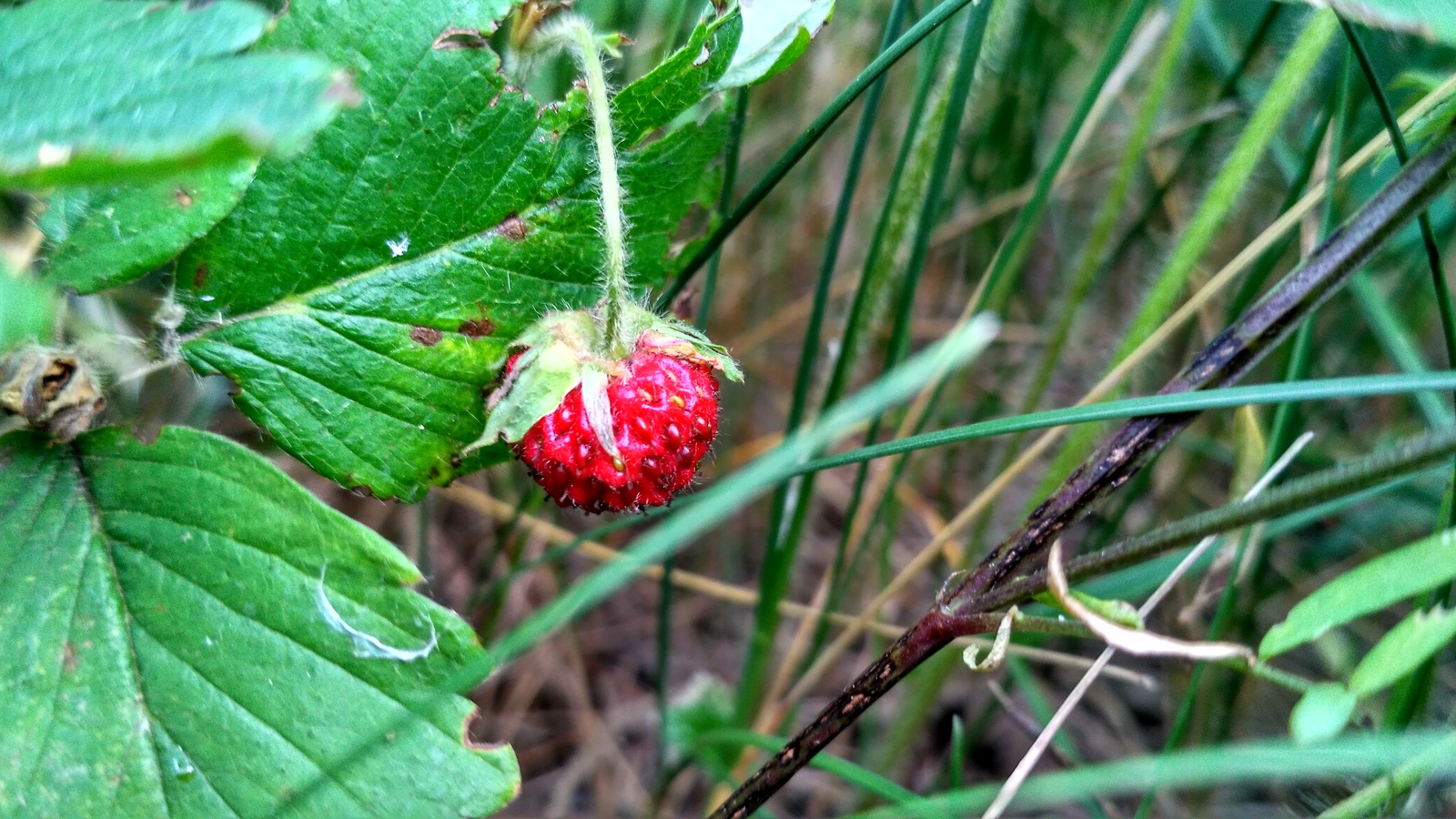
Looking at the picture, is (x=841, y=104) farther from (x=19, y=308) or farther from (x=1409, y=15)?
(x=19, y=308)

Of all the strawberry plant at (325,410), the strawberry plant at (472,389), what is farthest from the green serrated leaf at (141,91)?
the strawberry plant at (325,410)

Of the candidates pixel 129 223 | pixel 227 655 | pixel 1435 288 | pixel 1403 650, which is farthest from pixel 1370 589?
pixel 129 223

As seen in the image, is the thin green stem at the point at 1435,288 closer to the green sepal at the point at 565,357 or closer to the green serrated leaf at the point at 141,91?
the green sepal at the point at 565,357

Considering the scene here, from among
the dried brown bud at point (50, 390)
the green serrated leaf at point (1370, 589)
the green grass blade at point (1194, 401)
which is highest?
the dried brown bud at point (50, 390)

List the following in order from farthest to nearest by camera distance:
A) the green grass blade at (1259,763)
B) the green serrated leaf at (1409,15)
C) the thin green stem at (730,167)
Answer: the thin green stem at (730,167) → the green serrated leaf at (1409,15) → the green grass blade at (1259,763)

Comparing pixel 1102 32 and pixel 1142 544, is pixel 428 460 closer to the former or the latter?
pixel 1142 544
